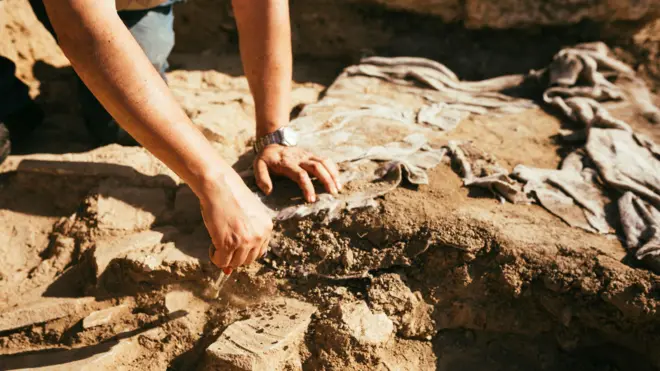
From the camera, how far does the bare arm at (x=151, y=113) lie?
1.55m

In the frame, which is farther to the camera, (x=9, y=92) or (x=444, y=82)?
(x=444, y=82)

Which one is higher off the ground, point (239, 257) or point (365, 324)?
point (239, 257)

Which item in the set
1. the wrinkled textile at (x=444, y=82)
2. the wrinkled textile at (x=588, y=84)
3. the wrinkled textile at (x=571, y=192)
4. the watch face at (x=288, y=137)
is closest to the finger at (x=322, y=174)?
the watch face at (x=288, y=137)

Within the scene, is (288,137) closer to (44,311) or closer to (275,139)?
(275,139)

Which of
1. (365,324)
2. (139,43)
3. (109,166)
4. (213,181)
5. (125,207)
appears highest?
(139,43)

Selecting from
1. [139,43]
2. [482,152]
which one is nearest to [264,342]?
[482,152]

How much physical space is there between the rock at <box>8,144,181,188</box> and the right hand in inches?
34.0

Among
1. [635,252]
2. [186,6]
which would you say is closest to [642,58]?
[635,252]

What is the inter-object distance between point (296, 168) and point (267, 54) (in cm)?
45

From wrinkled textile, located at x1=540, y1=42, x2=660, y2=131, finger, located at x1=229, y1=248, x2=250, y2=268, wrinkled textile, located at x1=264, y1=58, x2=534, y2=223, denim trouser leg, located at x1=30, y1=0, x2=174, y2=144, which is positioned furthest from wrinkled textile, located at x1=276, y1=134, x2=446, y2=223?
denim trouser leg, located at x1=30, y1=0, x2=174, y2=144

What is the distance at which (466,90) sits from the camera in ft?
10.2

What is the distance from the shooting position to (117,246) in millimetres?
2156

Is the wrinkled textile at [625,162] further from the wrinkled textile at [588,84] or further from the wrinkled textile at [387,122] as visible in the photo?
the wrinkled textile at [387,122]

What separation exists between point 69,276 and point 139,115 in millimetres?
954
